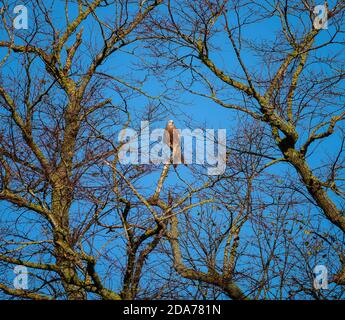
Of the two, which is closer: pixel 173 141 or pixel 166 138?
pixel 166 138

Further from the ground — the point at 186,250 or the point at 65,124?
the point at 65,124

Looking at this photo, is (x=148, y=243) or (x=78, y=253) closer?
(x=78, y=253)

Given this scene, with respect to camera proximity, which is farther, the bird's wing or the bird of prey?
the bird's wing

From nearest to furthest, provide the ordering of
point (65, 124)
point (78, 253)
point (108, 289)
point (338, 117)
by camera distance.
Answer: point (78, 253) → point (108, 289) → point (65, 124) → point (338, 117)

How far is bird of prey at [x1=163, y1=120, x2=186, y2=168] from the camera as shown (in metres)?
7.39

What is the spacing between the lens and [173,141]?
316 inches

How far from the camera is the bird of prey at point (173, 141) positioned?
739cm

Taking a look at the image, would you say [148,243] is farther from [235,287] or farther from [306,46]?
[306,46]

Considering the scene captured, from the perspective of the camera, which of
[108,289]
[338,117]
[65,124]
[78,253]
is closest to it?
[78,253]

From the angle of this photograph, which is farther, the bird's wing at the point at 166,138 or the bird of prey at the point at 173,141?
the bird's wing at the point at 166,138

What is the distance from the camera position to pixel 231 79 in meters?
8.09
